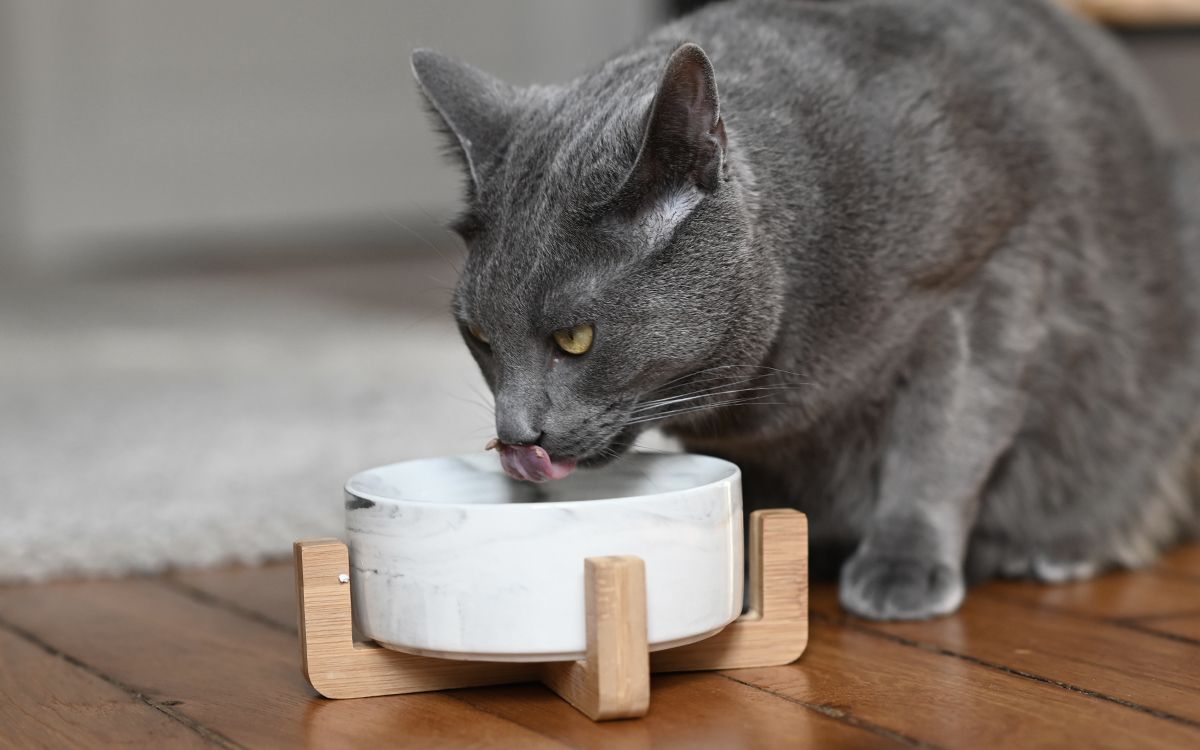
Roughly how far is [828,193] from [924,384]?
0.79 feet

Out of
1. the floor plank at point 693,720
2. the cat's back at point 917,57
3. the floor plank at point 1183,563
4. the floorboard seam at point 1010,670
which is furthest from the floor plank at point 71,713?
the floor plank at point 1183,563

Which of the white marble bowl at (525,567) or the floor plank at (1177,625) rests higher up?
the white marble bowl at (525,567)

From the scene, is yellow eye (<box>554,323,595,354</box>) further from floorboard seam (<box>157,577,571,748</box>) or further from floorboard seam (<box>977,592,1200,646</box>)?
floorboard seam (<box>977,592,1200,646</box>)

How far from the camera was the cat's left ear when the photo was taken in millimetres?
1124

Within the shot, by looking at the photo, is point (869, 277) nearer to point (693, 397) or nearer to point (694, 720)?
point (693, 397)

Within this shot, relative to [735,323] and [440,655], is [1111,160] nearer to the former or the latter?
[735,323]

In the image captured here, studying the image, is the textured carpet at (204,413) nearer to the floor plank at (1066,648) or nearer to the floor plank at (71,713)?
the floor plank at (71,713)

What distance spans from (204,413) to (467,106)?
4.26 ft

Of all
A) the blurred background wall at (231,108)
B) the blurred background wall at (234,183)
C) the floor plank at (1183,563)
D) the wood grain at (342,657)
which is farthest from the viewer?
the blurred background wall at (231,108)

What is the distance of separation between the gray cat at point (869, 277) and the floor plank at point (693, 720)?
19 centimetres

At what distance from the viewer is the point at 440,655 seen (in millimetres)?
1124

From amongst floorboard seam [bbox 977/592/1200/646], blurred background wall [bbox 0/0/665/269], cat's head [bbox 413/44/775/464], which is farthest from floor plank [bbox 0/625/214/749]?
blurred background wall [bbox 0/0/665/269]

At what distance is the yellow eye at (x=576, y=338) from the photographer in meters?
1.20

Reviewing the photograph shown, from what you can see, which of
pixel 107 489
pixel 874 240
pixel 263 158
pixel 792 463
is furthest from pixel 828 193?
pixel 263 158
